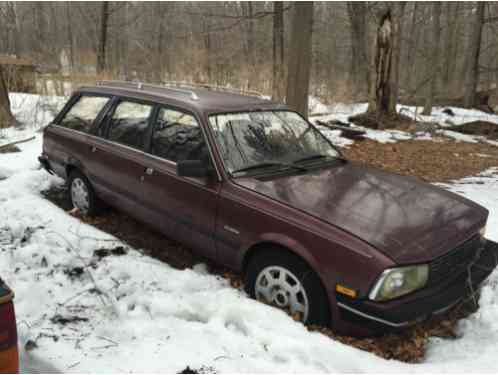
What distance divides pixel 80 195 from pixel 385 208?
351cm

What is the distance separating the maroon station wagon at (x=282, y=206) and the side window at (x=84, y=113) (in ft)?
0.09

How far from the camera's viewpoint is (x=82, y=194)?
495 centimetres

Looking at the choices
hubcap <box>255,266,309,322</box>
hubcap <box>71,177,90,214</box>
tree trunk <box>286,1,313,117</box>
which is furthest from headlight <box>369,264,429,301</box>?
tree trunk <box>286,1,313,117</box>

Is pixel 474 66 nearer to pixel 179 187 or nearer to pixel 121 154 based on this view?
pixel 121 154

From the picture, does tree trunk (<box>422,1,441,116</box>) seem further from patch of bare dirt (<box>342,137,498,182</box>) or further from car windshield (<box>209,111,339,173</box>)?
car windshield (<box>209,111,339,173</box>)

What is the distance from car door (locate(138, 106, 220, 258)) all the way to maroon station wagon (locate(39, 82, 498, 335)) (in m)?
0.01

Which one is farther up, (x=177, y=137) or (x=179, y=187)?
(x=177, y=137)

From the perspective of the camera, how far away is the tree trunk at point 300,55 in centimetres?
928

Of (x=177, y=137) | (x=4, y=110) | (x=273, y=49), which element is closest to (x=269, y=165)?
(x=177, y=137)

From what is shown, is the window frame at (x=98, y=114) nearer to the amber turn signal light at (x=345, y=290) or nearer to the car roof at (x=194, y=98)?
the car roof at (x=194, y=98)

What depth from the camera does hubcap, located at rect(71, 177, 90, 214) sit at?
16.1 feet

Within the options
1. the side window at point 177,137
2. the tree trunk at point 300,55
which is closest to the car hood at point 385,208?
the side window at point 177,137

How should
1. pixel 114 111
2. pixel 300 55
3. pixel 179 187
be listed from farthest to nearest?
pixel 300 55 < pixel 114 111 < pixel 179 187

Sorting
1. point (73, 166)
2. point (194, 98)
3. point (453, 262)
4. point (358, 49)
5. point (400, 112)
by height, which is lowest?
point (453, 262)
